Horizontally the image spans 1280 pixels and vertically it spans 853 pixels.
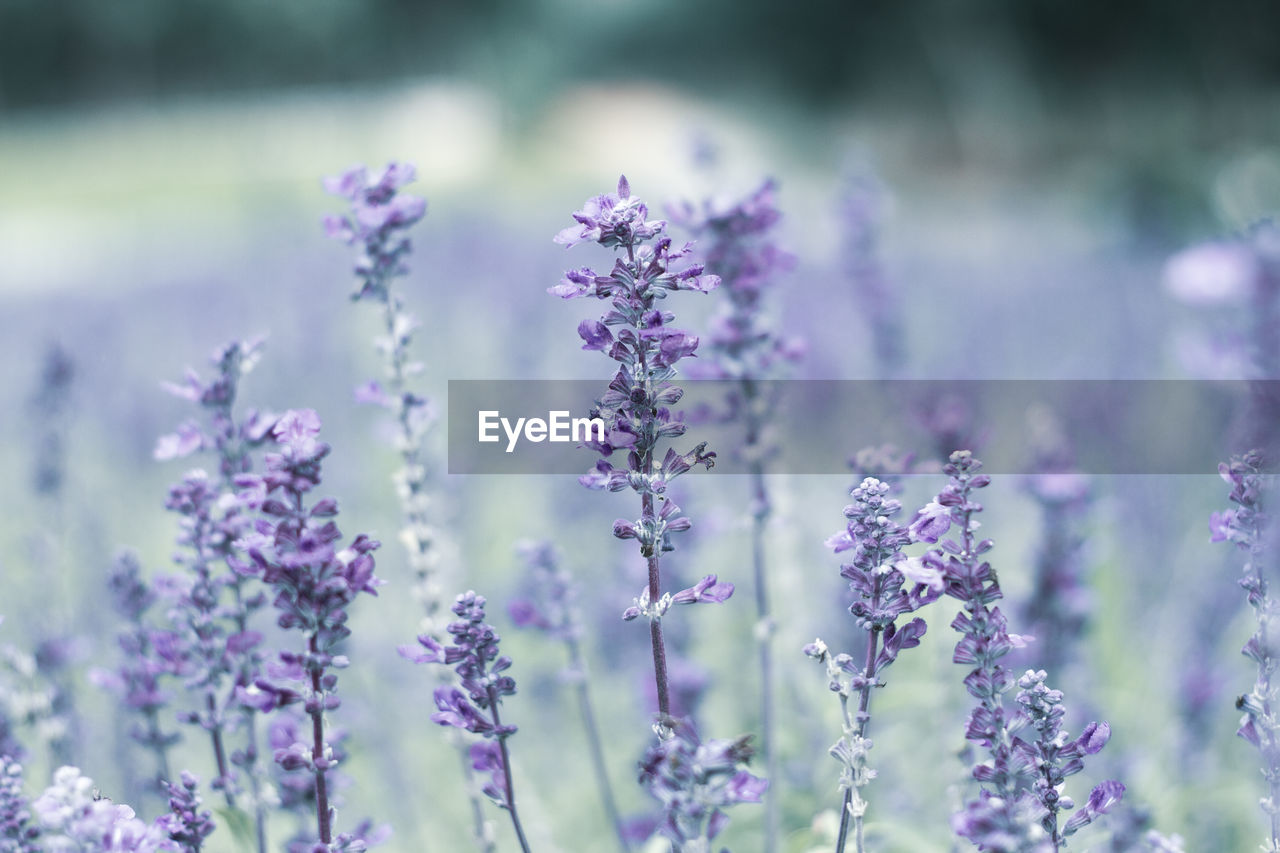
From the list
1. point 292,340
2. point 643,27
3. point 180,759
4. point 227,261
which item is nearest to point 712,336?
point 180,759

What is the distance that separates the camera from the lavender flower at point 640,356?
163 cm

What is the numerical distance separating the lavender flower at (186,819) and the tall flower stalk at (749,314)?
4.55ft

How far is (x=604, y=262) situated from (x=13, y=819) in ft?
32.4

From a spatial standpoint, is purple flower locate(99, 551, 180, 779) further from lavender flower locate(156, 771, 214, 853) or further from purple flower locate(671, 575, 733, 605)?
purple flower locate(671, 575, 733, 605)

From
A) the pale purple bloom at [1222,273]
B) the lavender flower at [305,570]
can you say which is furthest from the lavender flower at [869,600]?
the pale purple bloom at [1222,273]

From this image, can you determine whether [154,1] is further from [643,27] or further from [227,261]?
[227,261]

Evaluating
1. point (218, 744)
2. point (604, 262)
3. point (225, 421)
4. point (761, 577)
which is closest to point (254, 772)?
point (218, 744)

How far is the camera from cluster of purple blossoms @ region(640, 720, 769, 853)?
137 cm

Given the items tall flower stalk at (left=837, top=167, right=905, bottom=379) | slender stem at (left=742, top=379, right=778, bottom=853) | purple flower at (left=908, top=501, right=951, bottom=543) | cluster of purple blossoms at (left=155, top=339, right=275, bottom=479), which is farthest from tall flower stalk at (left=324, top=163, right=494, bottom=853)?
tall flower stalk at (left=837, top=167, right=905, bottom=379)

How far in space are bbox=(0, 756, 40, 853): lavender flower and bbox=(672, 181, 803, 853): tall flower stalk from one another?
1.60 meters

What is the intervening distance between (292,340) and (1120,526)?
23.6 feet

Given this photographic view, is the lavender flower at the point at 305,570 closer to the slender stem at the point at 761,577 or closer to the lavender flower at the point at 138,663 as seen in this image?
the lavender flower at the point at 138,663

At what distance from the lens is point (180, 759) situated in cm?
451

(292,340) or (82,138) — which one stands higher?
(82,138)
